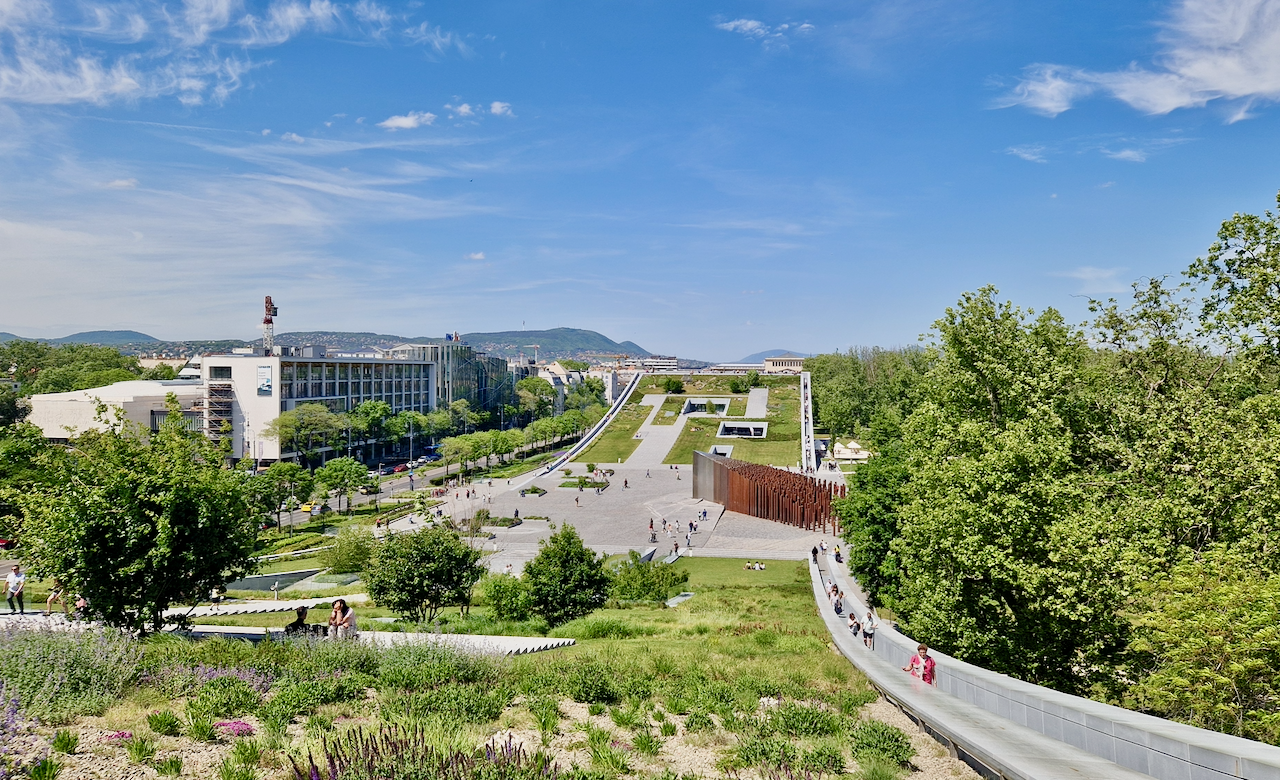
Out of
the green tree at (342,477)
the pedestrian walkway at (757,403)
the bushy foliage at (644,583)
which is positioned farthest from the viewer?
the pedestrian walkway at (757,403)

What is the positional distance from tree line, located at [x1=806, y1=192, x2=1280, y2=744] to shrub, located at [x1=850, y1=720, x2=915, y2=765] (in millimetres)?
4790

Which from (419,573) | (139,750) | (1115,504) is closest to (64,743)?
(139,750)

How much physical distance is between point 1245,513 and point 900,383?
4259cm

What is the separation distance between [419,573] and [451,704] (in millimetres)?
10261

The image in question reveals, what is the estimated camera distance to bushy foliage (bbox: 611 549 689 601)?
23.7 meters

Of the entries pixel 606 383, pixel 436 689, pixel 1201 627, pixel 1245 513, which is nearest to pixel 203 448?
pixel 436 689

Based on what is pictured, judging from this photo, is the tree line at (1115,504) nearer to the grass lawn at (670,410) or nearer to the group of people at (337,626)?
the group of people at (337,626)

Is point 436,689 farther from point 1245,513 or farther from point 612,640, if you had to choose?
point 1245,513

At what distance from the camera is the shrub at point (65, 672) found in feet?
21.7

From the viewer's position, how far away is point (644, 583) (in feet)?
79.2

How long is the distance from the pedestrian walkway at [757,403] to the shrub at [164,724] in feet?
240

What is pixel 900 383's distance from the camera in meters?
54.9

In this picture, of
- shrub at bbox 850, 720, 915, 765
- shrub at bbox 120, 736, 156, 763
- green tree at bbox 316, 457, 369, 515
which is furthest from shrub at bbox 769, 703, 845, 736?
green tree at bbox 316, 457, 369, 515

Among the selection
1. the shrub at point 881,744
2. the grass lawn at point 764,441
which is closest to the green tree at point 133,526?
the shrub at point 881,744
